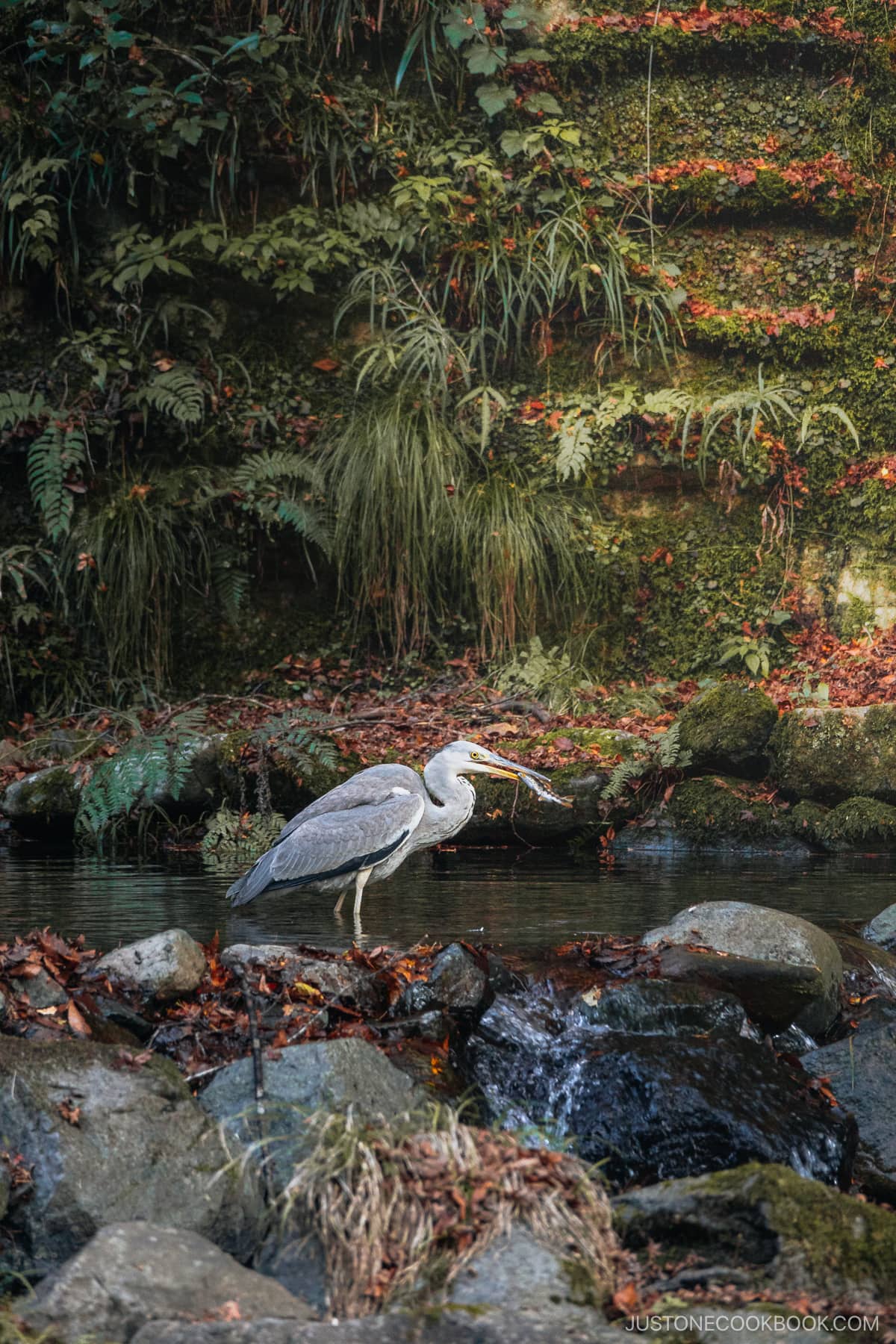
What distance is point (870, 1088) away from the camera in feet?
15.1

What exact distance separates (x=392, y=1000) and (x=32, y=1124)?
1660mm

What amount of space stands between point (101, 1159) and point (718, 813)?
6.44 m

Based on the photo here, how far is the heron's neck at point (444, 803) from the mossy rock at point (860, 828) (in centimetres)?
323

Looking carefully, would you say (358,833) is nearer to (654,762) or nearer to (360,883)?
(360,883)

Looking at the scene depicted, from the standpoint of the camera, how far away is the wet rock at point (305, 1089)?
362cm

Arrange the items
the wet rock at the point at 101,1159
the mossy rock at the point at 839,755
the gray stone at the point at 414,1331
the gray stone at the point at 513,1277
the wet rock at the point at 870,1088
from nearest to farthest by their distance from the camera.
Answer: the gray stone at the point at 414,1331 → the gray stone at the point at 513,1277 → the wet rock at the point at 101,1159 → the wet rock at the point at 870,1088 → the mossy rock at the point at 839,755

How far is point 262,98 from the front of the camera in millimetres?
12141

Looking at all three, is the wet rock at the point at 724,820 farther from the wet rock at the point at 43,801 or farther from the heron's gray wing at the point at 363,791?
the wet rock at the point at 43,801

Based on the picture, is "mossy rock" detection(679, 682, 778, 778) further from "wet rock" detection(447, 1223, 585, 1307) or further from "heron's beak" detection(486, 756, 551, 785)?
"wet rock" detection(447, 1223, 585, 1307)

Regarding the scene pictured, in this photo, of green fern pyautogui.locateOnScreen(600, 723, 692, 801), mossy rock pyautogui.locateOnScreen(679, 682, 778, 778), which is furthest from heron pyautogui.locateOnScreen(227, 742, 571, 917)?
mossy rock pyautogui.locateOnScreen(679, 682, 778, 778)

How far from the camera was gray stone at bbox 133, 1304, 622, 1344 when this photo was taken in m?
2.62

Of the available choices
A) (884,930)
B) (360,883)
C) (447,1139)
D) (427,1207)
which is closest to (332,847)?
(360,883)

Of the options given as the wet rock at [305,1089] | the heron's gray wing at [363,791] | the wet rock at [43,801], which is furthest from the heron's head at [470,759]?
the wet rock at [43,801]

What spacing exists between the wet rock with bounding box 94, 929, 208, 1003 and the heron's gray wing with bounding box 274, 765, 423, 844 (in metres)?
1.81
